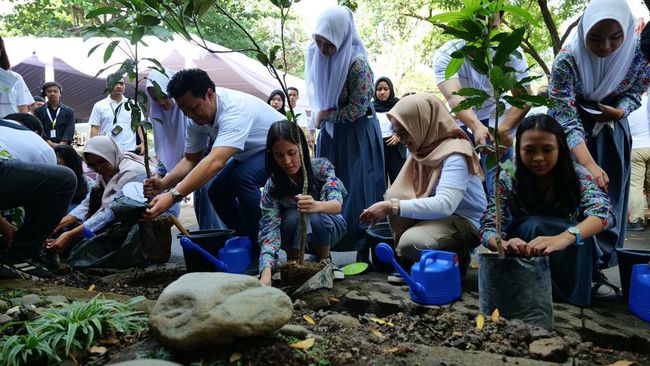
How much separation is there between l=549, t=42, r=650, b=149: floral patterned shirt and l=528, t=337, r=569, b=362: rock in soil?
1.24 metres

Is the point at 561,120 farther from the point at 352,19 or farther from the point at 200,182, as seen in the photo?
the point at 200,182

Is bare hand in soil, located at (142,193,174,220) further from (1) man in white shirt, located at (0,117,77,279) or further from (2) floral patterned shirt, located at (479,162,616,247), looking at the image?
(2) floral patterned shirt, located at (479,162,616,247)

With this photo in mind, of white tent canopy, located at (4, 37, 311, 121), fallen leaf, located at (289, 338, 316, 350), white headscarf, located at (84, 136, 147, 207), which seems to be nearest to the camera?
fallen leaf, located at (289, 338, 316, 350)

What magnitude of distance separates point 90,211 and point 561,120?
10.9 feet

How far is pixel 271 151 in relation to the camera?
9.11 feet

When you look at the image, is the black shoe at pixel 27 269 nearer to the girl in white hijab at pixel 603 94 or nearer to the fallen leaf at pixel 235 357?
the fallen leaf at pixel 235 357

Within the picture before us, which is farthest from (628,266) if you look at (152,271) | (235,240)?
(152,271)

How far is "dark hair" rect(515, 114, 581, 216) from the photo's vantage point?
229cm

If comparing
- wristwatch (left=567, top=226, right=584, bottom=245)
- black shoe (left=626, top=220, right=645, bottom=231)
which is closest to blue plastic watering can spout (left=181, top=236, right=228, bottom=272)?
wristwatch (left=567, top=226, right=584, bottom=245)

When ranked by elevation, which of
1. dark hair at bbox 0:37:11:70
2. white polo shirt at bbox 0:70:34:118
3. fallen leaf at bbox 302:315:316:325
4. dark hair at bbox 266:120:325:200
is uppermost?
dark hair at bbox 0:37:11:70

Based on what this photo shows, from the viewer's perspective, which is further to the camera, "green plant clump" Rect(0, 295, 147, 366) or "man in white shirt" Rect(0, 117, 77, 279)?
"man in white shirt" Rect(0, 117, 77, 279)

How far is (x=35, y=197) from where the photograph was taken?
3.16 m

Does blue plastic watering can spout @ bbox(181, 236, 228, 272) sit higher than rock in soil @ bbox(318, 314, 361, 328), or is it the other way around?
blue plastic watering can spout @ bbox(181, 236, 228, 272)

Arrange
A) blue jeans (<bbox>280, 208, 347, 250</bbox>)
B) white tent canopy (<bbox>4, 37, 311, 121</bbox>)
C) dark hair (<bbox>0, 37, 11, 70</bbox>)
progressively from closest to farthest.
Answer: blue jeans (<bbox>280, 208, 347, 250</bbox>) < dark hair (<bbox>0, 37, 11, 70</bbox>) < white tent canopy (<bbox>4, 37, 311, 121</bbox>)
